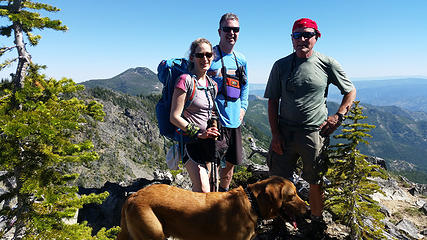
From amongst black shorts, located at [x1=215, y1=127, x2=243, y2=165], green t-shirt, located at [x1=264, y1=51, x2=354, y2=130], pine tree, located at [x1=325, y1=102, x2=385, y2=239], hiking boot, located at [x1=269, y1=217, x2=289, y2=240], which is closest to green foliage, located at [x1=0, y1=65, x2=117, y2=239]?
black shorts, located at [x1=215, y1=127, x2=243, y2=165]

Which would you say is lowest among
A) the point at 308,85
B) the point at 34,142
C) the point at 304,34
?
the point at 34,142

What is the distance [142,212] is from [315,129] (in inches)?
163

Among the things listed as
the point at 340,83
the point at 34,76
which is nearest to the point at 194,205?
the point at 340,83

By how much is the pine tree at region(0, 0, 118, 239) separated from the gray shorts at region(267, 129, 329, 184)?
4717 millimetres

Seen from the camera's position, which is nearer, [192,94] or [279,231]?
[192,94]

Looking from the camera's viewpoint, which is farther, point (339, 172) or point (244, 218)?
point (339, 172)

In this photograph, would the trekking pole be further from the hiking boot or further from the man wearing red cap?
the hiking boot

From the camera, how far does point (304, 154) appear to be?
6.27 metres

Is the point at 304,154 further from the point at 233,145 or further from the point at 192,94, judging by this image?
the point at 192,94

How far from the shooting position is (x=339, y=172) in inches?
270

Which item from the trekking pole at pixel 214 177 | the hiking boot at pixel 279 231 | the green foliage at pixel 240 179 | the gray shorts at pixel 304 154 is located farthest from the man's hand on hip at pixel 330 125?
the green foliage at pixel 240 179

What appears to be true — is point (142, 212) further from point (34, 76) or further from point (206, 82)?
point (34, 76)

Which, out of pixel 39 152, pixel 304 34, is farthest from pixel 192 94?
pixel 39 152

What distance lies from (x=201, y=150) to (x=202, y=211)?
139 centimetres
